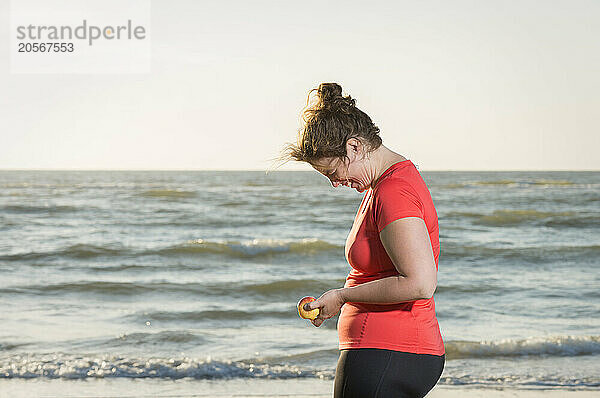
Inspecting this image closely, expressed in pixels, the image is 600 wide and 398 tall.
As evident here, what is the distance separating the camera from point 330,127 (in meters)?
1.71

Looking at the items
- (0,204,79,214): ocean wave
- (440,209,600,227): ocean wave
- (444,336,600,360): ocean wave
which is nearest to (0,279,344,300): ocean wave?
(444,336,600,360): ocean wave

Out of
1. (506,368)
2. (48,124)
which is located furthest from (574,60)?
(48,124)

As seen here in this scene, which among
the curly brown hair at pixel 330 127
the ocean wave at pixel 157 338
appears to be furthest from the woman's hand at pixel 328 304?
the ocean wave at pixel 157 338

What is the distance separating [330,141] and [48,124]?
2038cm

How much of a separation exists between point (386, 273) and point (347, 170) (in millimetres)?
246

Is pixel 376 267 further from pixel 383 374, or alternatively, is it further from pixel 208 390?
pixel 208 390

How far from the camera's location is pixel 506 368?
207 inches

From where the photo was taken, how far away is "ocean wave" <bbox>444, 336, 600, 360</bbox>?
5605 mm

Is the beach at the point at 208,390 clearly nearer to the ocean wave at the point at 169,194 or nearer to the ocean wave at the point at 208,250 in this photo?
the ocean wave at the point at 208,250

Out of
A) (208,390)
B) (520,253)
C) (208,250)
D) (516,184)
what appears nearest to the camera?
(208,390)

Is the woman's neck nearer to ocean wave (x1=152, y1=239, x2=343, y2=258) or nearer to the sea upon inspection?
the sea

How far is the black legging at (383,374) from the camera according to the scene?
68.0 inches

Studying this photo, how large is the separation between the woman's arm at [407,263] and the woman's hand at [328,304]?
0.09 m

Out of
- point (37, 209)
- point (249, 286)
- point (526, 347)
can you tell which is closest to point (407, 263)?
point (526, 347)
